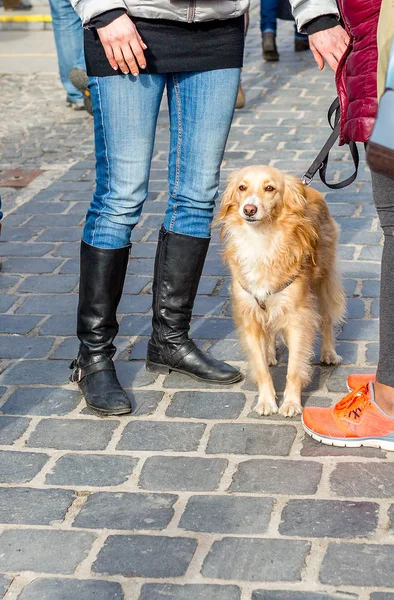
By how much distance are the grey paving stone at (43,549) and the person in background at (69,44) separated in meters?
6.63

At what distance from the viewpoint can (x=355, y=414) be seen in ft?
11.5

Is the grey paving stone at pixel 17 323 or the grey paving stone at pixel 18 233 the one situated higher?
the grey paving stone at pixel 17 323

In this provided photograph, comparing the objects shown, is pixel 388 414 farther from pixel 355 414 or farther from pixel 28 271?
pixel 28 271

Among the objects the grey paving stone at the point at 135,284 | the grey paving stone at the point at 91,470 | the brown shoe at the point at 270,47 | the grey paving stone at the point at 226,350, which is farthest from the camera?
the brown shoe at the point at 270,47

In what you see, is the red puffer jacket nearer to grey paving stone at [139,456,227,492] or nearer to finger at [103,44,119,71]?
finger at [103,44,119,71]

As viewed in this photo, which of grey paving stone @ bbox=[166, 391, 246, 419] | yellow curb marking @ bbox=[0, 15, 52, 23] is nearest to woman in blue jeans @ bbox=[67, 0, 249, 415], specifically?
grey paving stone @ bbox=[166, 391, 246, 419]

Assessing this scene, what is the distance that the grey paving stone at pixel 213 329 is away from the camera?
180 inches

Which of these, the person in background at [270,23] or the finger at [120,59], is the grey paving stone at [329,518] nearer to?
the finger at [120,59]

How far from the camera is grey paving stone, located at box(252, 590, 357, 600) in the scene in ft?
8.51

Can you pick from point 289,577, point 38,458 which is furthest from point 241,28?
point 289,577

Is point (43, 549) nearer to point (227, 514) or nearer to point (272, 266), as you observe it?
point (227, 514)

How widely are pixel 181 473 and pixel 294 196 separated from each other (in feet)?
3.92

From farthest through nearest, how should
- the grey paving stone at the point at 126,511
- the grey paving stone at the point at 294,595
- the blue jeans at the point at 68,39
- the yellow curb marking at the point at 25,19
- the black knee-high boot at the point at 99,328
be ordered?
the yellow curb marking at the point at 25,19 < the blue jeans at the point at 68,39 < the black knee-high boot at the point at 99,328 < the grey paving stone at the point at 126,511 < the grey paving stone at the point at 294,595

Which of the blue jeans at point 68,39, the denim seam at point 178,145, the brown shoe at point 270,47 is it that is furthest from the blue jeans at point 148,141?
the brown shoe at point 270,47
